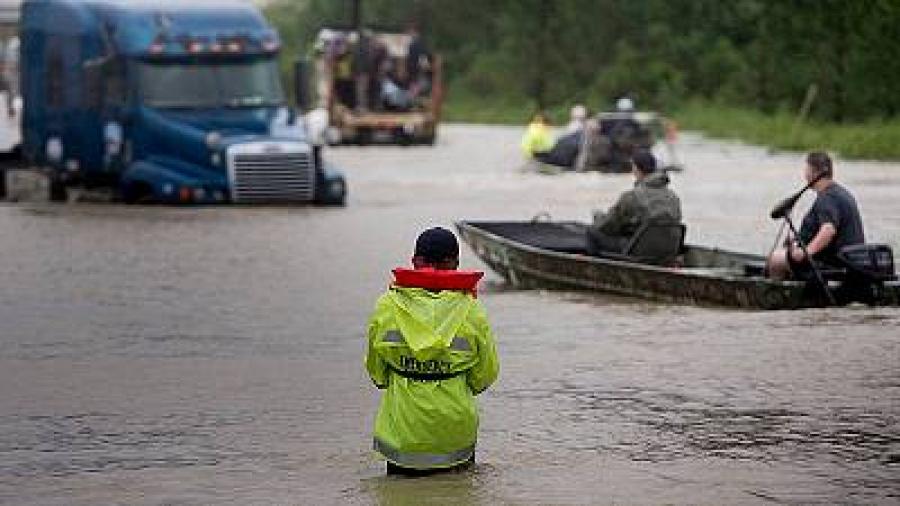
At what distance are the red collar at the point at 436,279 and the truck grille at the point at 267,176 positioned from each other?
22.3 m

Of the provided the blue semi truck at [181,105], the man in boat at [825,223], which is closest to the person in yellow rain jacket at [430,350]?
the man in boat at [825,223]

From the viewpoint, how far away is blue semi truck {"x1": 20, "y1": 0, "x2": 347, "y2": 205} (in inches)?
1309

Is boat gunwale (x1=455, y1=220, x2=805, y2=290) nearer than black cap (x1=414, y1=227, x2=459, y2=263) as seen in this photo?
No

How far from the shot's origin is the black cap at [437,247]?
35.9 ft

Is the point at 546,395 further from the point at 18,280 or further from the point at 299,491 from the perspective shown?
the point at 18,280

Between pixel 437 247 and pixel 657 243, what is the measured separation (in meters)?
10.4

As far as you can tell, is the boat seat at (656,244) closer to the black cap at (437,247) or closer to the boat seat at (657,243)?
the boat seat at (657,243)

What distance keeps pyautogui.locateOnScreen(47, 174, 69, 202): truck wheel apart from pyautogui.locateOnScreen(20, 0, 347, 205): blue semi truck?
675 millimetres

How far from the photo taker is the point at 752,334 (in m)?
17.9

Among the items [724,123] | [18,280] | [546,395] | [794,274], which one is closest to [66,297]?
[18,280]

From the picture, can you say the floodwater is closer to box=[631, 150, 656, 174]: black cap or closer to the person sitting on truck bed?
box=[631, 150, 656, 174]: black cap

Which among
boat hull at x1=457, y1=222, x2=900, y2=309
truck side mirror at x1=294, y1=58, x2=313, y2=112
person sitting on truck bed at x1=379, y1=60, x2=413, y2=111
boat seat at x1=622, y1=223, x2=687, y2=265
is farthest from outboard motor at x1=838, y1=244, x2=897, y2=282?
person sitting on truck bed at x1=379, y1=60, x2=413, y2=111

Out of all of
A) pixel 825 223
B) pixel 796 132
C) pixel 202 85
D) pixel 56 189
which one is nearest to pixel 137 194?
pixel 202 85

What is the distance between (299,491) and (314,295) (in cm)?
1077
